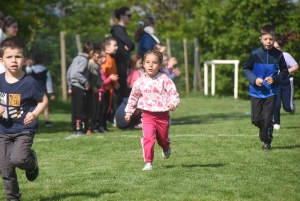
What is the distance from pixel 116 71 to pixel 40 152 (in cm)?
499

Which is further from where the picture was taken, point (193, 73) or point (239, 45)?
point (193, 73)

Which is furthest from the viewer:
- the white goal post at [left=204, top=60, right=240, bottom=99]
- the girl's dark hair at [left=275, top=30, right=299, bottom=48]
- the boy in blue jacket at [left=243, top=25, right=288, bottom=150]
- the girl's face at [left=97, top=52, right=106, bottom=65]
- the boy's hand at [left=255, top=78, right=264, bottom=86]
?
the white goal post at [left=204, top=60, right=240, bottom=99]

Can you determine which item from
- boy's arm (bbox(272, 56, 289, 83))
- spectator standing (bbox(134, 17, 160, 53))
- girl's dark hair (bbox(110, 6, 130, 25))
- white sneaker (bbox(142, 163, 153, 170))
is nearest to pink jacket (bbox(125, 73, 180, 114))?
white sneaker (bbox(142, 163, 153, 170))

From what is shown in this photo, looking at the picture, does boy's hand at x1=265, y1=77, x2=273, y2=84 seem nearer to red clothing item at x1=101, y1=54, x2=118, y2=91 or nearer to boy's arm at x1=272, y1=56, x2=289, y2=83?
boy's arm at x1=272, y1=56, x2=289, y2=83

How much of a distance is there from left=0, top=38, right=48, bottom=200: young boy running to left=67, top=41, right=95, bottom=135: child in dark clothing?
24.5ft

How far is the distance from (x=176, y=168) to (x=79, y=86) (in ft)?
20.3

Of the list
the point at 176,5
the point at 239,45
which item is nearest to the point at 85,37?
the point at 239,45

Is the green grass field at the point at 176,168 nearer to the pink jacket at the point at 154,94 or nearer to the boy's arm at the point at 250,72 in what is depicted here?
the pink jacket at the point at 154,94

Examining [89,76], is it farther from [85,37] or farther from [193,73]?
[193,73]

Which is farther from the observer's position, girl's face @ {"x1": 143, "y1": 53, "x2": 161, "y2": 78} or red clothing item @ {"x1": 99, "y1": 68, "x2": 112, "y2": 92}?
red clothing item @ {"x1": 99, "y1": 68, "x2": 112, "y2": 92}

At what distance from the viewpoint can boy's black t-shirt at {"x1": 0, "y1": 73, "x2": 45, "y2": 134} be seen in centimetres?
703

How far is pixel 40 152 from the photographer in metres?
11.7

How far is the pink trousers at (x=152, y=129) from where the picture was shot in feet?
29.3

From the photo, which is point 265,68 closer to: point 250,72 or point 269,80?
point 250,72
